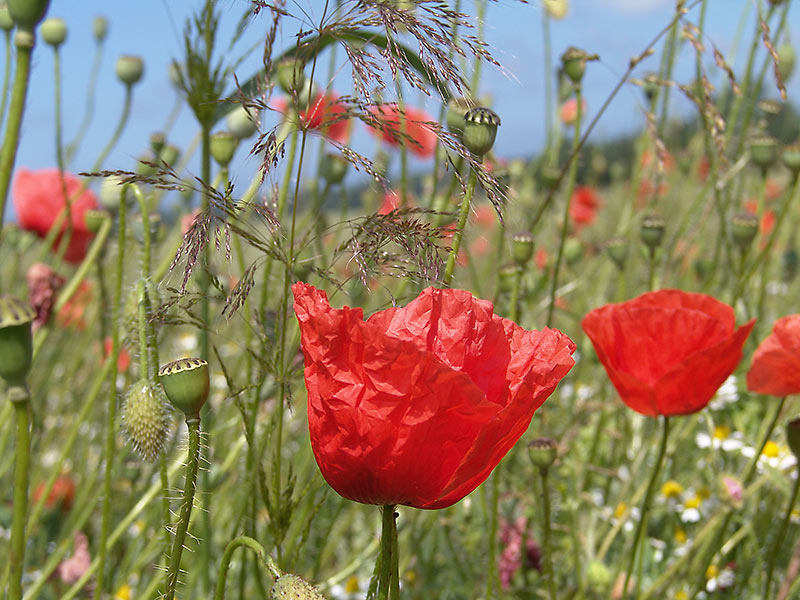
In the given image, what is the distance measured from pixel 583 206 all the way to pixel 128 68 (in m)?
2.19

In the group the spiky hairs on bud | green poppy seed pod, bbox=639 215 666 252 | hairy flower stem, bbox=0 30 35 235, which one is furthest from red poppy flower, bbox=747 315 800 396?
hairy flower stem, bbox=0 30 35 235

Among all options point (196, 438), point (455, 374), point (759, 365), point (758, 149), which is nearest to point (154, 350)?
point (196, 438)

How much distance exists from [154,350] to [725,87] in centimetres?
169

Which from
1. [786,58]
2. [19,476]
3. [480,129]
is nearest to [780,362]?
[480,129]

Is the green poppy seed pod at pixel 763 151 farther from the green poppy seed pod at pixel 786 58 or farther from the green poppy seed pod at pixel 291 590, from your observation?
the green poppy seed pod at pixel 291 590

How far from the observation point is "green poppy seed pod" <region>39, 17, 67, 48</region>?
4.46 feet

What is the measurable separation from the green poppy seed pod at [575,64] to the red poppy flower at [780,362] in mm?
378

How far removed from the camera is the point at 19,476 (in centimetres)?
53

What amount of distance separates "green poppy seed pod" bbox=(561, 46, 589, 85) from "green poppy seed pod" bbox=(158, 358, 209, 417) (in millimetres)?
669

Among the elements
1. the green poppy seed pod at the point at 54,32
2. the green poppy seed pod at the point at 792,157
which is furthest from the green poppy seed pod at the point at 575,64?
the green poppy seed pod at the point at 54,32

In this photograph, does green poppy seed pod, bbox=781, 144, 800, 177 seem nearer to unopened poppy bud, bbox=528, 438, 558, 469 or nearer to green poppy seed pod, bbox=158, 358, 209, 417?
unopened poppy bud, bbox=528, 438, 558, 469

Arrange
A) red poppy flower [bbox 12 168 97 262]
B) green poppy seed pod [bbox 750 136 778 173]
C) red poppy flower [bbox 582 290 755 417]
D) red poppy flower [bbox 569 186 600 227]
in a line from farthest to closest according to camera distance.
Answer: red poppy flower [bbox 569 186 600 227] → red poppy flower [bbox 12 168 97 262] → green poppy seed pod [bbox 750 136 778 173] → red poppy flower [bbox 582 290 755 417]

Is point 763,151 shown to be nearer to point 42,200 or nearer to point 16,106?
point 16,106

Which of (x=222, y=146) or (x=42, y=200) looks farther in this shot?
(x=42, y=200)
